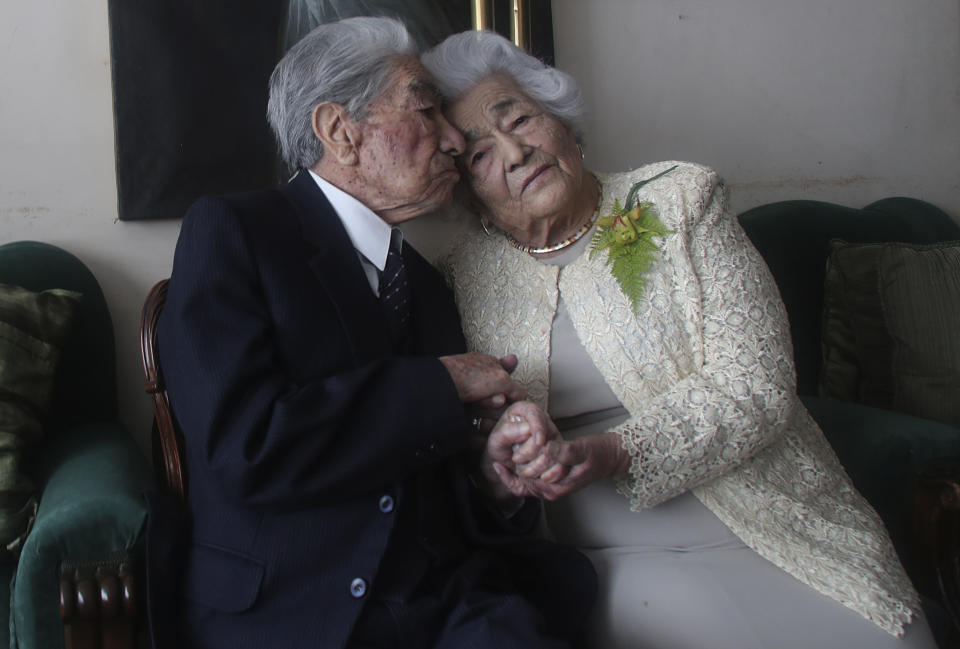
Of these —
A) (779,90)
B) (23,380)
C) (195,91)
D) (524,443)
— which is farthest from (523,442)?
(779,90)

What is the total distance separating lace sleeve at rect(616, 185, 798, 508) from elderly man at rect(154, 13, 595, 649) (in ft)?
0.76

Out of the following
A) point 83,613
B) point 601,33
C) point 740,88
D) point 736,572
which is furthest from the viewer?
point 740,88

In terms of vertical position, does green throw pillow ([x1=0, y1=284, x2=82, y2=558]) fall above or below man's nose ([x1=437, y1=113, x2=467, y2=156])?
below

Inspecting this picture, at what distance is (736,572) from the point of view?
4.60ft

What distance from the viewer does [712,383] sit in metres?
1.43

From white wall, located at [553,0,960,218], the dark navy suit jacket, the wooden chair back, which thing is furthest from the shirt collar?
white wall, located at [553,0,960,218]

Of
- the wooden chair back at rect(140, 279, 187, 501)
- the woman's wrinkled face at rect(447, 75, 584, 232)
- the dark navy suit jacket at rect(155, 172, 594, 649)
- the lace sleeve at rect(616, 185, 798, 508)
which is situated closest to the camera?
the dark navy suit jacket at rect(155, 172, 594, 649)

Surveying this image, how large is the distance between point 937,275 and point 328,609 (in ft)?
6.03

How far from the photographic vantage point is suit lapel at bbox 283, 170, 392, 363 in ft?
4.28

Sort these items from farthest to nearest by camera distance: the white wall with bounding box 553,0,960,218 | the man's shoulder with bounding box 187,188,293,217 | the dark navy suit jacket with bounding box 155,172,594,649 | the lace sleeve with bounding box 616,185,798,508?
the white wall with bounding box 553,0,960,218, the lace sleeve with bounding box 616,185,798,508, the man's shoulder with bounding box 187,188,293,217, the dark navy suit jacket with bounding box 155,172,594,649

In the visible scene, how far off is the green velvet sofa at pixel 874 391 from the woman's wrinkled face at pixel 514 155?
0.92 m

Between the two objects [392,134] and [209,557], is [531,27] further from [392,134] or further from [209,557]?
[209,557]

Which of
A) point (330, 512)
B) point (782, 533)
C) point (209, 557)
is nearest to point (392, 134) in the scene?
point (330, 512)

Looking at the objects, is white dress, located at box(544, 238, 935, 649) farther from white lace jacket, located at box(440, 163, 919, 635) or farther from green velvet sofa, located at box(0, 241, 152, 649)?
green velvet sofa, located at box(0, 241, 152, 649)
